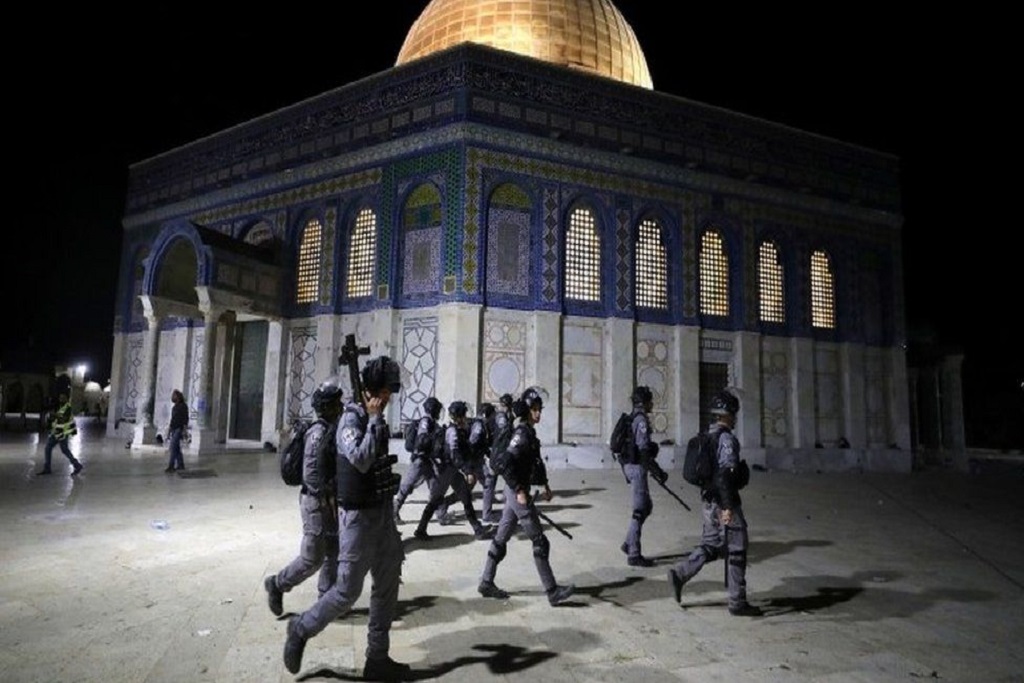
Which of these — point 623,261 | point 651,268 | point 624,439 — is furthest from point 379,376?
point 651,268

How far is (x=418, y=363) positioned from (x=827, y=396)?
43.0 ft

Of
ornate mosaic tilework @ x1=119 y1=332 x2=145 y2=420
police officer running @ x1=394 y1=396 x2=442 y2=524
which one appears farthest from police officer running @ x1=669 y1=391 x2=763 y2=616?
ornate mosaic tilework @ x1=119 y1=332 x2=145 y2=420

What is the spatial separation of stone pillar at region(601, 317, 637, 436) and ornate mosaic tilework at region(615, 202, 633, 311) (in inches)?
24.0

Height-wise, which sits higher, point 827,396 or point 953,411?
point 827,396

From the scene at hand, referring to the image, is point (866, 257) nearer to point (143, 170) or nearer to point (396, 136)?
point (396, 136)

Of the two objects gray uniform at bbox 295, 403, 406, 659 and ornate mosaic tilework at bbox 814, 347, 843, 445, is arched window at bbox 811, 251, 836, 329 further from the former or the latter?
gray uniform at bbox 295, 403, 406, 659

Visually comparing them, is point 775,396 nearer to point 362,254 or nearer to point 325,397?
point 362,254

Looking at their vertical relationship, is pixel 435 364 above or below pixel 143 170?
below

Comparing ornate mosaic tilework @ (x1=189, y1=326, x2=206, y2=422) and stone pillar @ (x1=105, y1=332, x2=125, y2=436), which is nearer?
ornate mosaic tilework @ (x1=189, y1=326, x2=206, y2=422)

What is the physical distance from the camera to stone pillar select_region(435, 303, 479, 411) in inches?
615

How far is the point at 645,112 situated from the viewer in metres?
18.8

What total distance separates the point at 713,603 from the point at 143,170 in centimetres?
2581

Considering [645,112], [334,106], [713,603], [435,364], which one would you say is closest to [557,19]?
[645,112]

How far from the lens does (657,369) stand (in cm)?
1806
